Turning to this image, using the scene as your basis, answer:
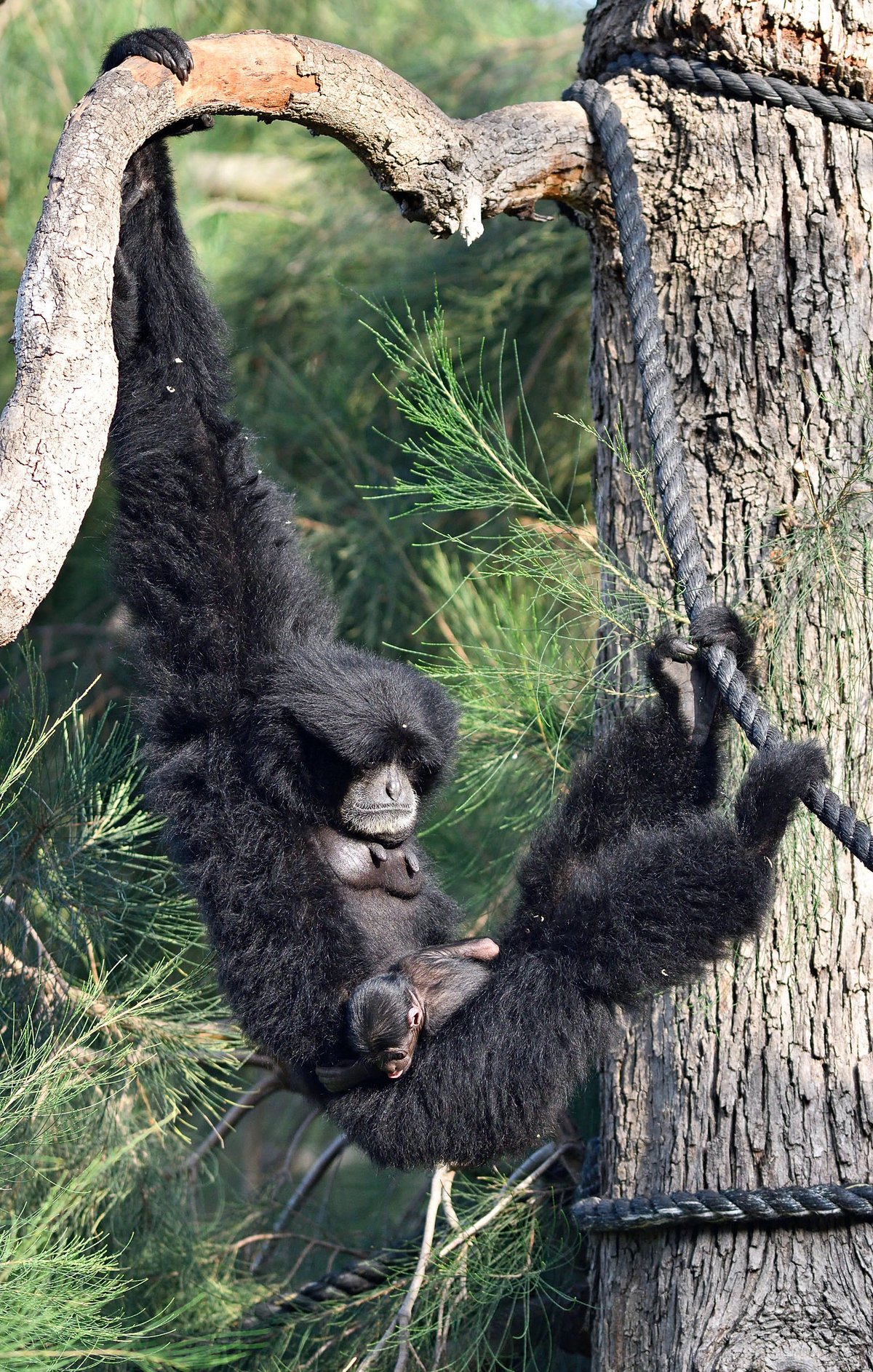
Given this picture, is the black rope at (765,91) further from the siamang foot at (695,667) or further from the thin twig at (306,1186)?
the thin twig at (306,1186)

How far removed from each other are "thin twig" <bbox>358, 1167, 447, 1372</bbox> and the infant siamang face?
0.97 m

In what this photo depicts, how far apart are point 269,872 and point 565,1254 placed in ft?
5.06

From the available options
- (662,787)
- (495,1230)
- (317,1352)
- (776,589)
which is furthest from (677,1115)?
(317,1352)

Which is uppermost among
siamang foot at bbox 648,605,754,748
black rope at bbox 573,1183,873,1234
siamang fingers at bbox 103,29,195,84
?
siamang fingers at bbox 103,29,195,84

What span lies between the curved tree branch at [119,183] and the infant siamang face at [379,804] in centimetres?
122

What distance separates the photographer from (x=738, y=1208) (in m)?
2.68

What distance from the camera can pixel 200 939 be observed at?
387 cm

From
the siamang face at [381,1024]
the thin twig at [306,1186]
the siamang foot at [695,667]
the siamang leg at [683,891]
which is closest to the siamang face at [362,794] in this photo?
the siamang face at [381,1024]

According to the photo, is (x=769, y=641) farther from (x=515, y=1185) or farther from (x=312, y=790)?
(x=515, y=1185)

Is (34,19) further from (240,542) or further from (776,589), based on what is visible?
(776,589)

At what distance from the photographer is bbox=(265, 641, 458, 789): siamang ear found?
117 inches

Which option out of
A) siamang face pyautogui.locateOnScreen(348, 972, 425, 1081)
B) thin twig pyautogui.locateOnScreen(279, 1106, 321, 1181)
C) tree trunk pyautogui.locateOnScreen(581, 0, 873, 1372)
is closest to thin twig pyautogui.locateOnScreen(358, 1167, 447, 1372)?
tree trunk pyautogui.locateOnScreen(581, 0, 873, 1372)

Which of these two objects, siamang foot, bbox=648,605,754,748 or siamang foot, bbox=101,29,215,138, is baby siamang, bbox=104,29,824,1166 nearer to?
siamang foot, bbox=648,605,754,748

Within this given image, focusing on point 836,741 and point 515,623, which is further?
point 515,623
